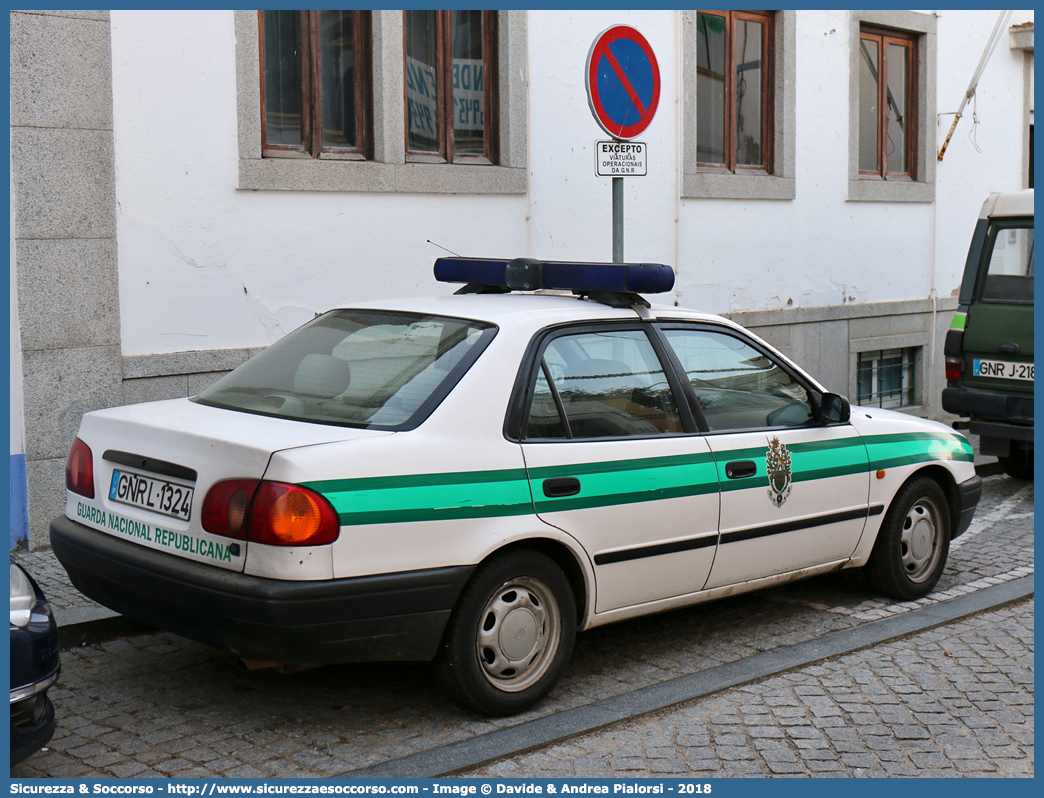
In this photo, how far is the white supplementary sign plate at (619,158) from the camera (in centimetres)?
723

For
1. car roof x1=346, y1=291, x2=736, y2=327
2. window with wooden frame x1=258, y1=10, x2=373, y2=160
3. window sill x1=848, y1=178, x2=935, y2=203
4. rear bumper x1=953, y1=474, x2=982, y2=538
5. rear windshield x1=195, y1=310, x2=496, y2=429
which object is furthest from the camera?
window sill x1=848, y1=178, x2=935, y2=203

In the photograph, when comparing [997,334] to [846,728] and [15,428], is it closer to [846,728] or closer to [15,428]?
[846,728]

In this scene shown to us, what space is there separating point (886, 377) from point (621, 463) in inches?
346

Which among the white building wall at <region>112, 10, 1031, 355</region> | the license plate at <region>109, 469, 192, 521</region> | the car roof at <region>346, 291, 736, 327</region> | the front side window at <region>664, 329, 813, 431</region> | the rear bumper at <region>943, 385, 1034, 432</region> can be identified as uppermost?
the white building wall at <region>112, 10, 1031, 355</region>

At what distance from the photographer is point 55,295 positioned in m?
7.02

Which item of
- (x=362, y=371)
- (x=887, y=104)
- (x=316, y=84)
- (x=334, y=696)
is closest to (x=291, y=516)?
(x=362, y=371)

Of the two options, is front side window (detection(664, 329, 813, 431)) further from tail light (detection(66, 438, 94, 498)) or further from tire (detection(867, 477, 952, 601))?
tail light (detection(66, 438, 94, 498))

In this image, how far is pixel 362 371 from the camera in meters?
4.66

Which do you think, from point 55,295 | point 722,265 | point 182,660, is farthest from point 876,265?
point 182,660

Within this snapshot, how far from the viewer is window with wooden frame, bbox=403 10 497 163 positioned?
8984mm

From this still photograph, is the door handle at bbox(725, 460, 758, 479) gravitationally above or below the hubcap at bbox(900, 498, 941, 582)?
above

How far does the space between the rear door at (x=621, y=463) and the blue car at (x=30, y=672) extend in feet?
5.74

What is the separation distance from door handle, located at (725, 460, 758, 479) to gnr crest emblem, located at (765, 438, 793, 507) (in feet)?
0.32

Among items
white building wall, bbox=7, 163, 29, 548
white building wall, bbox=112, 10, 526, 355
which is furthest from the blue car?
white building wall, bbox=112, 10, 526, 355
